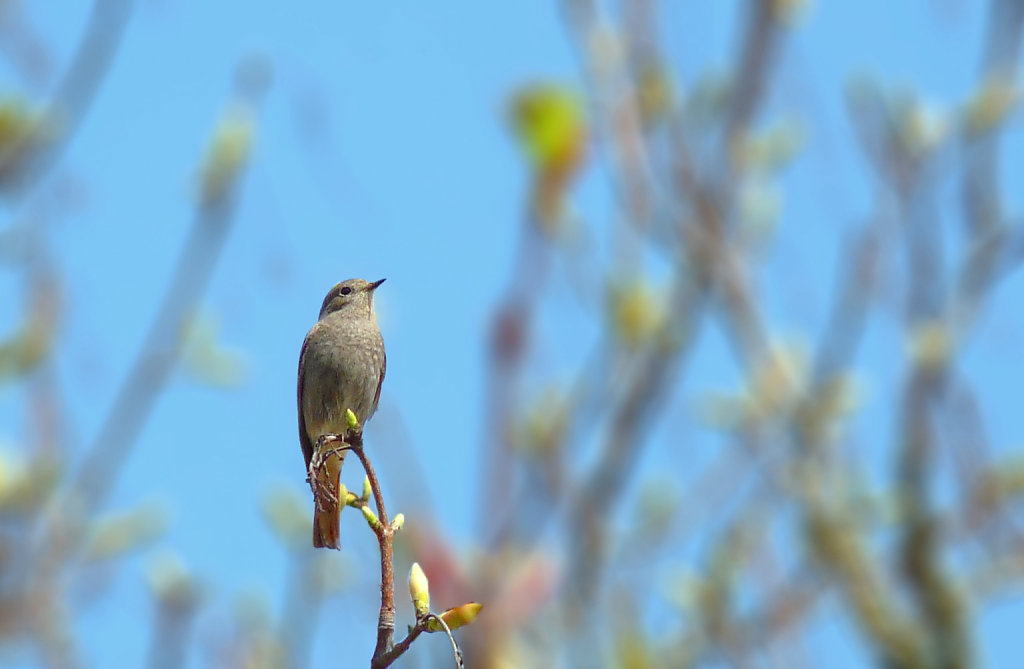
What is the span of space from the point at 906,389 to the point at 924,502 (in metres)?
0.60

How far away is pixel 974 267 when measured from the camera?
6.27 meters

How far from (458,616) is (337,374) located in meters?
4.07

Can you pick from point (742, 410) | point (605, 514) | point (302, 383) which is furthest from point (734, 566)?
point (302, 383)

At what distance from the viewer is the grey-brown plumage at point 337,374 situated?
732 cm

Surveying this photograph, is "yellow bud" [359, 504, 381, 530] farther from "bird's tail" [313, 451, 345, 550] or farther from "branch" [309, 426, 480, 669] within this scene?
"bird's tail" [313, 451, 345, 550]

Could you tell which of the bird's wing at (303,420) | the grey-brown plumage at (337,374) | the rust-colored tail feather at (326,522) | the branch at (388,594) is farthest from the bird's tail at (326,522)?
the bird's wing at (303,420)

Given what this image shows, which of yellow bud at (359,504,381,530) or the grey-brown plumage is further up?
the grey-brown plumage

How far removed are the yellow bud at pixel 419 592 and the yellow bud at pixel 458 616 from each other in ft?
0.14

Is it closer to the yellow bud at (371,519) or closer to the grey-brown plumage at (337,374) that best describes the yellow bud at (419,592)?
the yellow bud at (371,519)

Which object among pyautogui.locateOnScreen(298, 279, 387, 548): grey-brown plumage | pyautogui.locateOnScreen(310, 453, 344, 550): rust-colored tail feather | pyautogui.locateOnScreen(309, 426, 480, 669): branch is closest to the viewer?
pyautogui.locateOnScreen(309, 426, 480, 669): branch

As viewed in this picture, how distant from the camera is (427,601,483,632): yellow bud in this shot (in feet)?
11.1

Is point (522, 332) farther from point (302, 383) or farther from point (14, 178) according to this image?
point (302, 383)

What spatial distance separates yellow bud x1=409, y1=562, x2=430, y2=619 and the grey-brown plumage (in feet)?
11.7

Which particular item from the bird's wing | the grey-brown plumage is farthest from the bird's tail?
the bird's wing
